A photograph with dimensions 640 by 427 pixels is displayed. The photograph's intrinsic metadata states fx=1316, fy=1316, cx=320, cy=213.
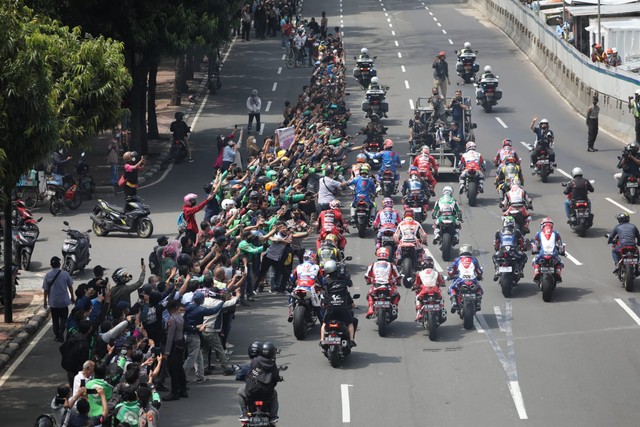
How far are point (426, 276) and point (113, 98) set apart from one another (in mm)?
7271

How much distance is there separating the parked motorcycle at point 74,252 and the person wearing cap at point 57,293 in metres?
4.34

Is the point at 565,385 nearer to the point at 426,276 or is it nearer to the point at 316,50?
the point at 426,276

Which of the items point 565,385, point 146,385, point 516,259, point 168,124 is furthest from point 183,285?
point 168,124

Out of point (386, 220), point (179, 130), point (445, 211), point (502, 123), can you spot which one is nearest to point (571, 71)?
point (502, 123)

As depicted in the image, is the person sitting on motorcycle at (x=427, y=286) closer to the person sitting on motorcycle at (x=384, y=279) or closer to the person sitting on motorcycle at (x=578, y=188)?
the person sitting on motorcycle at (x=384, y=279)

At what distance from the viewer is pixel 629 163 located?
3594cm

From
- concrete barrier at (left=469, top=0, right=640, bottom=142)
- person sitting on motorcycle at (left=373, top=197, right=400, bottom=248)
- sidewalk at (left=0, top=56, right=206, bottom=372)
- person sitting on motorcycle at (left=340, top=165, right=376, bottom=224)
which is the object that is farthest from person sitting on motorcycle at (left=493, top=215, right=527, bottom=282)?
concrete barrier at (left=469, top=0, right=640, bottom=142)

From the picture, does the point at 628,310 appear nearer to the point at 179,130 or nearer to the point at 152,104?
the point at 179,130

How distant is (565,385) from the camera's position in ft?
72.0

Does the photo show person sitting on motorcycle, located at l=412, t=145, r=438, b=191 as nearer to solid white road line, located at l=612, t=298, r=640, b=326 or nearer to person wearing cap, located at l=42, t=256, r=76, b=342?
solid white road line, located at l=612, t=298, r=640, b=326

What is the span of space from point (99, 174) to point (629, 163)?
16548 mm

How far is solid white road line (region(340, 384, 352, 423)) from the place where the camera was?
2053cm

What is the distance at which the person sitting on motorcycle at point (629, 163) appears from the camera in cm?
3556

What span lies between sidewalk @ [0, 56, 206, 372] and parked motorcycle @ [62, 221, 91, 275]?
0.82m
